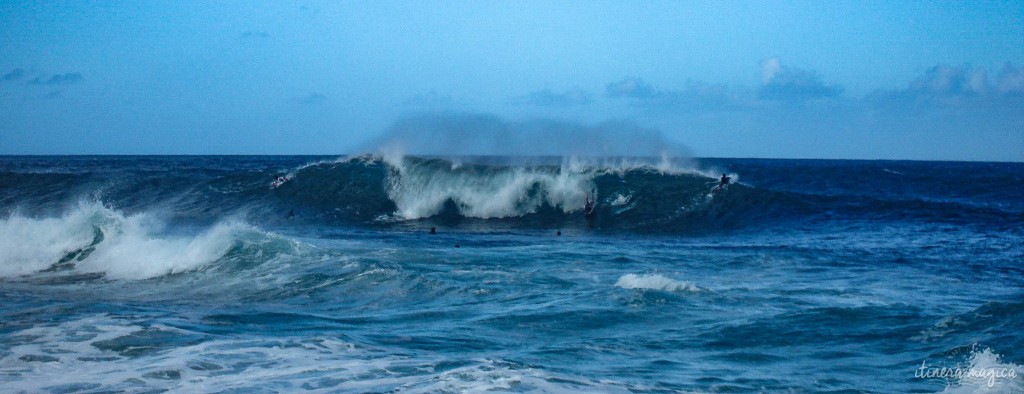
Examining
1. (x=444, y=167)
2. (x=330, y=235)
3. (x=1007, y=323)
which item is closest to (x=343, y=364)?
(x=1007, y=323)

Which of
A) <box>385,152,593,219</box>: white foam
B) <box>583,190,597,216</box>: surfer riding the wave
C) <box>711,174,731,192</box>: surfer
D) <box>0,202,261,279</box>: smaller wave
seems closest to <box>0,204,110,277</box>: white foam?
<box>0,202,261,279</box>: smaller wave

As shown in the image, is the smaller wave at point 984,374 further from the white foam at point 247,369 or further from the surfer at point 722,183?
the surfer at point 722,183

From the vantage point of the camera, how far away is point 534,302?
1126 centimetres

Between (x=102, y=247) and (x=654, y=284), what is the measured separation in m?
11.8

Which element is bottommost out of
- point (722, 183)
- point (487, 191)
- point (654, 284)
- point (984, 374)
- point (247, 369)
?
point (247, 369)

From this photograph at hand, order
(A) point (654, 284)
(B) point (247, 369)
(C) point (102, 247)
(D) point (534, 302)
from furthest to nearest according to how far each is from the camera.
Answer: (C) point (102, 247) < (A) point (654, 284) < (D) point (534, 302) < (B) point (247, 369)

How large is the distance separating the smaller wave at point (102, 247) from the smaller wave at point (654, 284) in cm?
792

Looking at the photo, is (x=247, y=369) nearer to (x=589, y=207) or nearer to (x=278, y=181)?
(x=589, y=207)

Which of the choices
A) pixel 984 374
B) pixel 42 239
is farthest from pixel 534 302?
pixel 42 239

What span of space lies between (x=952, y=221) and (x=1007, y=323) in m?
16.2

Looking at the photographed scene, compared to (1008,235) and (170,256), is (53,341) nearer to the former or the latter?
(170,256)

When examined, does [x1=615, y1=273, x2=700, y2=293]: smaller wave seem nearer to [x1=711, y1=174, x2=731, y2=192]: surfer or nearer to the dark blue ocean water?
the dark blue ocean water

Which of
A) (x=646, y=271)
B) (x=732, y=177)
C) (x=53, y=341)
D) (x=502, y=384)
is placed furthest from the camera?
(x=732, y=177)

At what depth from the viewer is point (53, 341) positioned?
8.83 m
